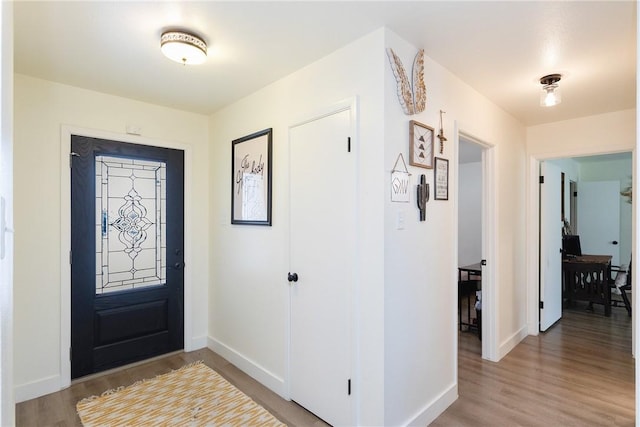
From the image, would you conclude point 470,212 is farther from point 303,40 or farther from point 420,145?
point 303,40

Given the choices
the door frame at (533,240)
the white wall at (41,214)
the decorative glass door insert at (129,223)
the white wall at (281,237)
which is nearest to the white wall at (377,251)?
the white wall at (281,237)

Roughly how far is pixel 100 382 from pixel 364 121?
2975 mm

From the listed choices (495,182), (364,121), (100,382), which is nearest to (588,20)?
(364,121)

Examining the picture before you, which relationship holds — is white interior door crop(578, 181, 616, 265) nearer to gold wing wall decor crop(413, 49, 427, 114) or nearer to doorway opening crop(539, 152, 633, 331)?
doorway opening crop(539, 152, 633, 331)

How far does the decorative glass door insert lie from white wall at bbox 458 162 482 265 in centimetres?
518

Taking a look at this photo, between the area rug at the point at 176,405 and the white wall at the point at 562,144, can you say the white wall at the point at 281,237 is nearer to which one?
the area rug at the point at 176,405

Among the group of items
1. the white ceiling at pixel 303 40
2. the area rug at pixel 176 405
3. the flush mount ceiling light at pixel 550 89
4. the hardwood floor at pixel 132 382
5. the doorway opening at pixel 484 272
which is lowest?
the hardwood floor at pixel 132 382

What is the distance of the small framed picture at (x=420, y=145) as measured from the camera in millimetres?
2082

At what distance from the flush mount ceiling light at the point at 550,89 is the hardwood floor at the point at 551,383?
7.38 feet

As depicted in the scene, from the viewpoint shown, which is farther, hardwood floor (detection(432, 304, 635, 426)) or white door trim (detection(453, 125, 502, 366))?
white door trim (detection(453, 125, 502, 366))

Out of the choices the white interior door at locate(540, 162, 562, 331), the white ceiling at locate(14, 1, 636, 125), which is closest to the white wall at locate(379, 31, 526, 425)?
the white ceiling at locate(14, 1, 636, 125)

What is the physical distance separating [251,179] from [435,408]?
2.23 m

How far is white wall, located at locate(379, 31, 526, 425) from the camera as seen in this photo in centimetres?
195

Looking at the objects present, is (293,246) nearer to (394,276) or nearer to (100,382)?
(394,276)
